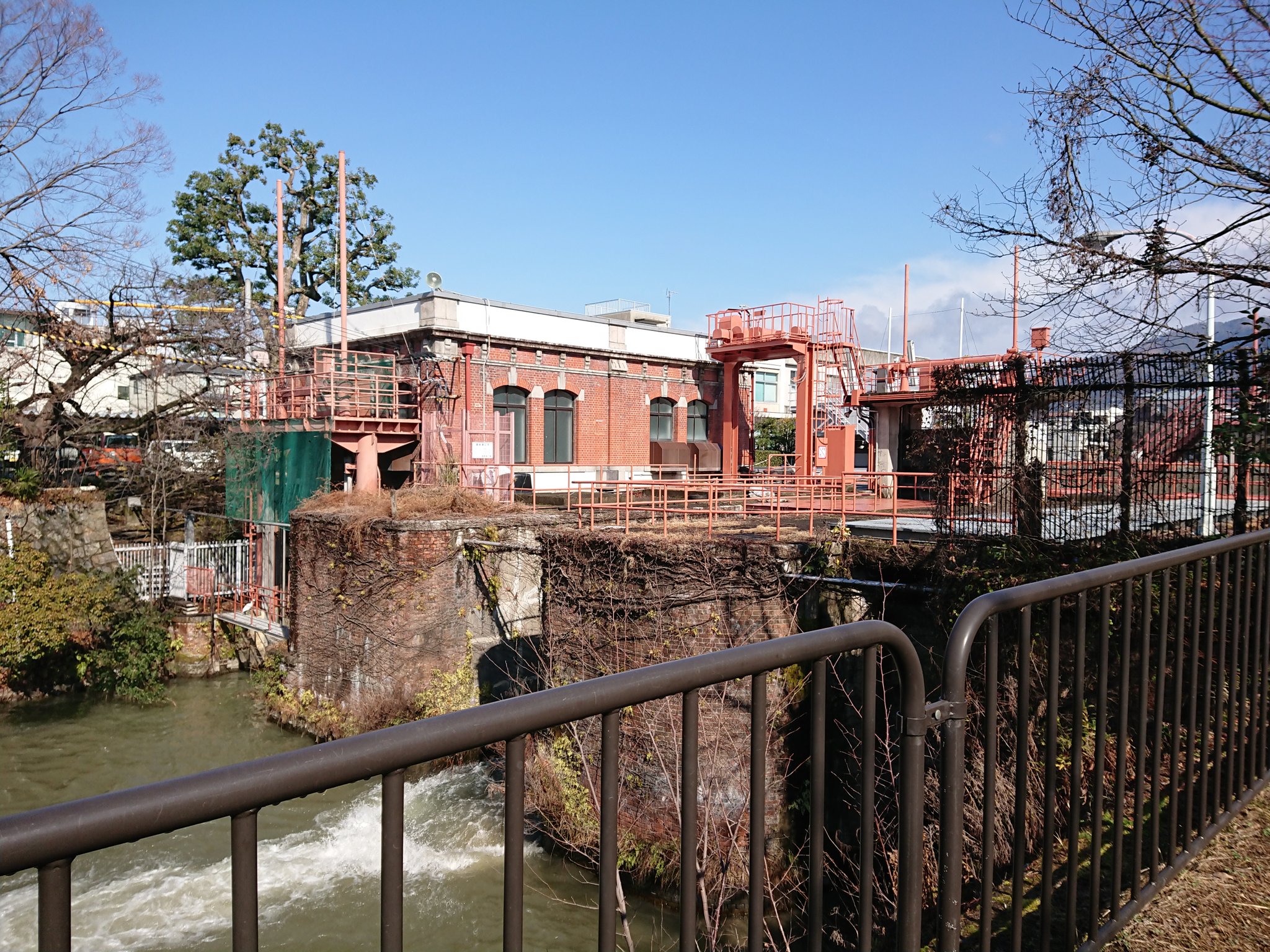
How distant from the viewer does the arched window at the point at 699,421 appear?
31266 mm

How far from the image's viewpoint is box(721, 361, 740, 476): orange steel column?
2923 centimetres

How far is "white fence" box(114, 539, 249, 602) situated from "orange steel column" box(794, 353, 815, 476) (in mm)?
16591

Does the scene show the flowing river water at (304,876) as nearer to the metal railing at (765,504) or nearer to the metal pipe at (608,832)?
the metal railing at (765,504)

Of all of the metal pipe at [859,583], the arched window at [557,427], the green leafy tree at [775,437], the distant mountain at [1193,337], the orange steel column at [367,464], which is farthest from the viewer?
the green leafy tree at [775,437]

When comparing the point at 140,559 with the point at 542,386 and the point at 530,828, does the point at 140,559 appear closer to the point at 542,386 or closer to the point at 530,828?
the point at 542,386

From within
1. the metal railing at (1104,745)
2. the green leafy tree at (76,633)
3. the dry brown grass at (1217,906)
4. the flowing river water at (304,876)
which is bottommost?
the flowing river water at (304,876)

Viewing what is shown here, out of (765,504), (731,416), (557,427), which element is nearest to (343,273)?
(557,427)

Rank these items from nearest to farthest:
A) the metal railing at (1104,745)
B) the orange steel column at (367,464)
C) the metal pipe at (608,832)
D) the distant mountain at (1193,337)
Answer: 1. the metal pipe at (608,832)
2. the metal railing at (1104,745)
3. the distant mountain at (1193,337)
4. the orange steel column at (367,464)

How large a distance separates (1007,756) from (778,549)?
392cm

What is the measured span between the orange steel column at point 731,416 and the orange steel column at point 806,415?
269 centimetres

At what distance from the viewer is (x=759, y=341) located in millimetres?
27078

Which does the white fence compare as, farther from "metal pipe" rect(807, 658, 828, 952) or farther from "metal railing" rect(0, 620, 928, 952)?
"metal railing" rect(0, 620, 928, 952)

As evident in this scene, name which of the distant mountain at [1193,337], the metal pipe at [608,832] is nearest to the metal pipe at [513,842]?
the metal pipe at [608,832]

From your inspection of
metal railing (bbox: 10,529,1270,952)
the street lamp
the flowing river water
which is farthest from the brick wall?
metal railing (bbox: 10,529,1270,952)
